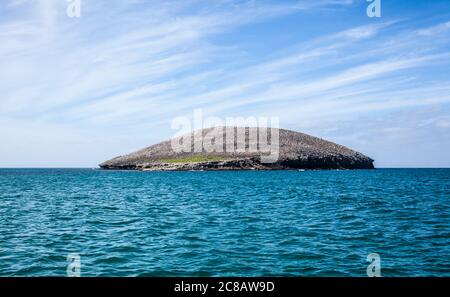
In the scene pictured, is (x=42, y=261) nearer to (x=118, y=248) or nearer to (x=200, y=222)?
Answer: (x=118, y=248)

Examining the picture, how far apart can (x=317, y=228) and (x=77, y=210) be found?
75.5 feet

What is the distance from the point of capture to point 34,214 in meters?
34.0

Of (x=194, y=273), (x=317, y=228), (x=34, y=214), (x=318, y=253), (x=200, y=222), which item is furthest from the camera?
(x=34, y=214)

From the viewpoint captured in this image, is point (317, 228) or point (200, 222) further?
point (200, 222)

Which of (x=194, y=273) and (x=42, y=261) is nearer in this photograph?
(x=194, y=273)

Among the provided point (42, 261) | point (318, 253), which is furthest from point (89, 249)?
point (318, 253)
